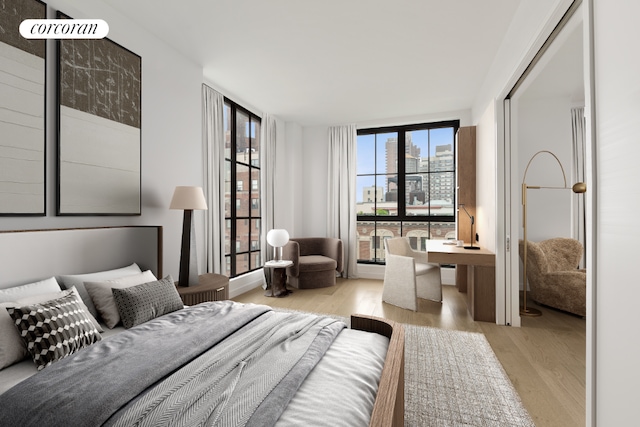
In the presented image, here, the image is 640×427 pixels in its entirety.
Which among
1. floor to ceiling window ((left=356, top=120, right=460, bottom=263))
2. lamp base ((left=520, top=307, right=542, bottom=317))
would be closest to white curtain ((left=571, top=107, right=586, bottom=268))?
lamp base ((left=520, top=307, right=542, bottom=317))

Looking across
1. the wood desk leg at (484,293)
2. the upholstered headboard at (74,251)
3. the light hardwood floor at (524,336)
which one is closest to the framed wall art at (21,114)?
the upholstered headboard at (74,251)

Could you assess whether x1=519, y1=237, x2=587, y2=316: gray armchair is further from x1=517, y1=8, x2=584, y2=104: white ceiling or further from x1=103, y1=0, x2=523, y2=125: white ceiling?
x1=103, y1=0, x2=523, y2=125: white ceiling

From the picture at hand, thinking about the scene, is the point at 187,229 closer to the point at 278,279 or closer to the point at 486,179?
the point at 278,279

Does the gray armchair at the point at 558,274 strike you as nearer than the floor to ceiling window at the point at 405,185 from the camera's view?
Yes

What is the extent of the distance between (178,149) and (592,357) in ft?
11.0

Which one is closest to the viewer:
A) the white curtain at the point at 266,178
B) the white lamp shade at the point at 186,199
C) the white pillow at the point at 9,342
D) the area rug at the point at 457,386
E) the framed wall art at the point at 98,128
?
the white pillow at the point at 9,342

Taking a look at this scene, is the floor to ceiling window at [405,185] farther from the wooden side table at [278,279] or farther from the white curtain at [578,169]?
the wooden side table at [278,279]

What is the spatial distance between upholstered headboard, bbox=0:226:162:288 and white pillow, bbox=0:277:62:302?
0.38ft

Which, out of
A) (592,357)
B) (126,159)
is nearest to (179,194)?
(126,159)

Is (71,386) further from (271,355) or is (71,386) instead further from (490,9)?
(490,9)

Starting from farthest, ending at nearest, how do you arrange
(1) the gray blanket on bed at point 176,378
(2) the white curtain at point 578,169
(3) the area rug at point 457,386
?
(2) the white curtain at point 578,169 < (3) the area rug at point 457,386 < (1) the gray blanket on bed at point 176,378

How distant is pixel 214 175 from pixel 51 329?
2456 millimetres

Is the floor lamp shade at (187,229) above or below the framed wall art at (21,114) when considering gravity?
below
